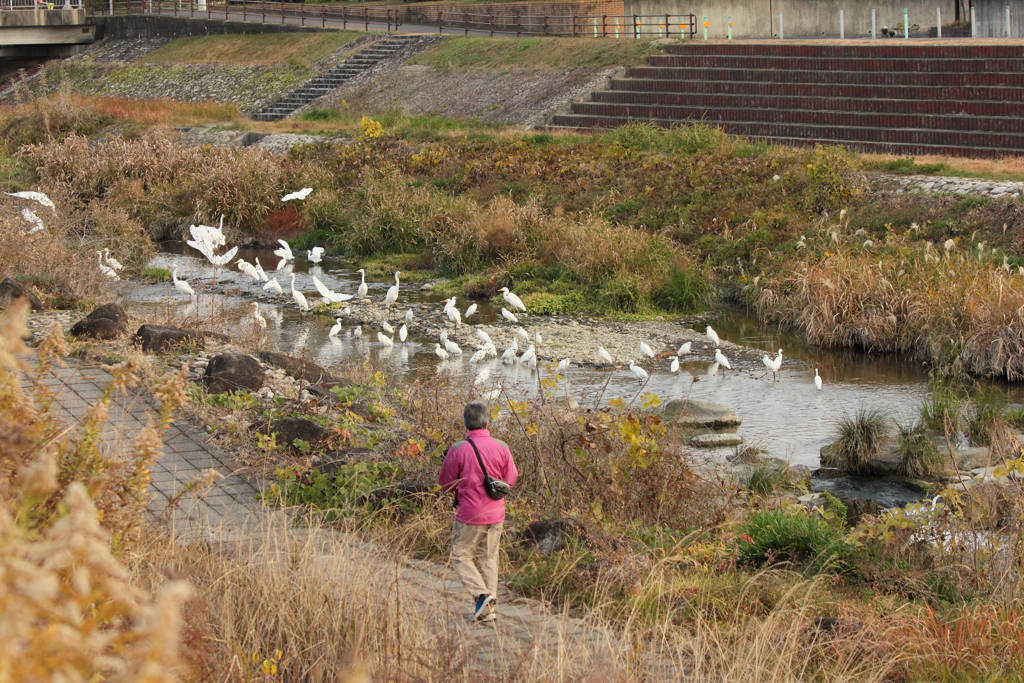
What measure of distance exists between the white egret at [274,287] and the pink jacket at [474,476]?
1260cm

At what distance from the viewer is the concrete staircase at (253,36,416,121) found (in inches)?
1441

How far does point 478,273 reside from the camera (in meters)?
19.4

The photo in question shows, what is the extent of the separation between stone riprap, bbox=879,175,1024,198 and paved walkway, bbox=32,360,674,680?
1397cm

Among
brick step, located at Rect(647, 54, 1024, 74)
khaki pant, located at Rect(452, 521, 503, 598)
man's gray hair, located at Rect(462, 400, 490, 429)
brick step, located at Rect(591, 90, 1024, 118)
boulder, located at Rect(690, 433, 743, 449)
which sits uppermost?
brick step, located at Rect(647, 54, 1024, 74)

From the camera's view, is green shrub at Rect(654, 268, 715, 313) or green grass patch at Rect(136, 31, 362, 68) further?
green grass patch at Rect(136, 31, 362, 68)

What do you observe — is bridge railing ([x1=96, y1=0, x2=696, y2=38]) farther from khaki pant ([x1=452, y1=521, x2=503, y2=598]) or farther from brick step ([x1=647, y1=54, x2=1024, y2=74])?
khaki pant ([x1=452, y1=521, x2=503, y2=598])

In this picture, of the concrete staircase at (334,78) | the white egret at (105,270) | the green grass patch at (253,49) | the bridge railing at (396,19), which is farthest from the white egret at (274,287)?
the green grass patch at (253,49)

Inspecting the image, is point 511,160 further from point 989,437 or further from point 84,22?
point 84,22

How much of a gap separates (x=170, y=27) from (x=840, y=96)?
36099mm

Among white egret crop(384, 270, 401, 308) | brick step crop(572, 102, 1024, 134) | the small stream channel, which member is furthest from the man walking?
brick step crop(572, 102, 1024, 134)

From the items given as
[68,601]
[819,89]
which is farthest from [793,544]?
[819,89]

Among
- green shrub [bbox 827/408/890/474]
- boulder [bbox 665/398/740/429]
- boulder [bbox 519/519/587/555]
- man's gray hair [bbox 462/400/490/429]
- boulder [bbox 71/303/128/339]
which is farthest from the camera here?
boulder [bbox 665/398/740/429]

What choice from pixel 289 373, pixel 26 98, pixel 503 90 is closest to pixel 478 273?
pixel 289 373

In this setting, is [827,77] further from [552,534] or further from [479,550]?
[479,550]
